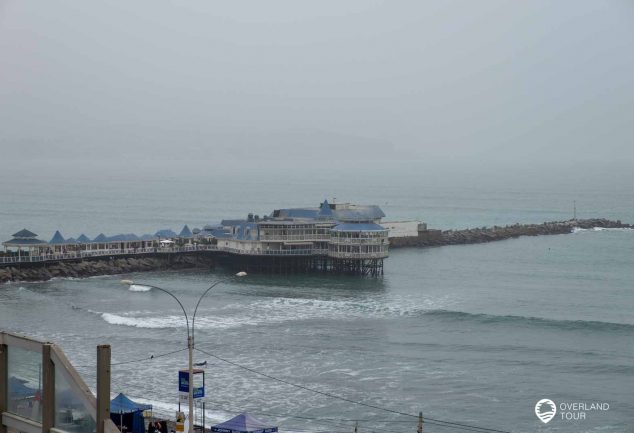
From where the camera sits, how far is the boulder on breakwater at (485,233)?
9869 centimetres

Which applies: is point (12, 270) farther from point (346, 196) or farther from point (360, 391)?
point (346, 196)

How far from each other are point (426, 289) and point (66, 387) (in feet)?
189

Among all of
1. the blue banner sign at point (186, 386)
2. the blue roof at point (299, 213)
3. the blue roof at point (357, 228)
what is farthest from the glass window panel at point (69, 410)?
the blue roof at point (299, 213)

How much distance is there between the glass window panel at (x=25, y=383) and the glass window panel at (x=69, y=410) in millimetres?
396

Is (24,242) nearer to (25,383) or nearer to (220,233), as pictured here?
(220,233)

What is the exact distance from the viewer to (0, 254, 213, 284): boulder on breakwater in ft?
229

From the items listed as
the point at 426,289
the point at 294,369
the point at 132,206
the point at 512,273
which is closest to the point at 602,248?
the point at 512,273

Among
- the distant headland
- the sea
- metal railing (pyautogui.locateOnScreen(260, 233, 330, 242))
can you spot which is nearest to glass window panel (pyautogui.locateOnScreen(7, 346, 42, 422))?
the sea

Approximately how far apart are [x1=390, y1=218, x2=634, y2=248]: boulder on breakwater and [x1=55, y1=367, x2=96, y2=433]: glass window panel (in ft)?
278

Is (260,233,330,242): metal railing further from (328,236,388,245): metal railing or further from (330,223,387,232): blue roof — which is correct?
(328,236,388,245): metal railing

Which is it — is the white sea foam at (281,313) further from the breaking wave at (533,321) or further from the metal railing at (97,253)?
the metal railing at (97,253)

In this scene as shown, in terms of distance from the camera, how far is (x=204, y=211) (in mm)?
150500

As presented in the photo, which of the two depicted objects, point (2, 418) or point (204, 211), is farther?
point (204, 211)

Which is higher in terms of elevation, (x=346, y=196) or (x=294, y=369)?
(x=346, y=196)
